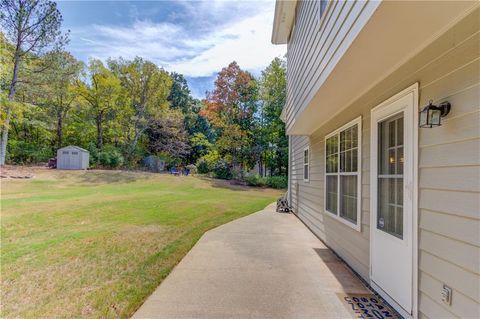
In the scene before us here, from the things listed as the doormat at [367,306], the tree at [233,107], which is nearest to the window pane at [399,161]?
the doormat at [367,306]

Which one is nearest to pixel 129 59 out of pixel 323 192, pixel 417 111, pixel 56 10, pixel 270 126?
pixel 56 10

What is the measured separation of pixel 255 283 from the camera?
329 cm

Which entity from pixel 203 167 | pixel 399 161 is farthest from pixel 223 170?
pixel 399 161

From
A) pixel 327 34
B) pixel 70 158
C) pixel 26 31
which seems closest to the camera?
pixel 327 34

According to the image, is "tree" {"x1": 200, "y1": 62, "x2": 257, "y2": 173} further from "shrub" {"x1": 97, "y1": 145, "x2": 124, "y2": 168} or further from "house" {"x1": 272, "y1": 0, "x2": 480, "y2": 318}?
"house" {"x1": 272, "y1": 0, "x2": 480, "y2": 318}

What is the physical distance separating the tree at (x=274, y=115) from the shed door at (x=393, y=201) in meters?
19.3

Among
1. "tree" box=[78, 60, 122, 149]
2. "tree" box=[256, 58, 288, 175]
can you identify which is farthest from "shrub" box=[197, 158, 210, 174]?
"tree" box=[78, 60, 122, 149]

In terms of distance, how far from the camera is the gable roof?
6.48 metres

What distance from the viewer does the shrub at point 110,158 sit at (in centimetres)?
2064

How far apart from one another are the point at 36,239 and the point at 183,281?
345 centimetres

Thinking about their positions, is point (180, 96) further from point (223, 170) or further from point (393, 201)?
point (393, 201)

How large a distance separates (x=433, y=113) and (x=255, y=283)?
2.58m

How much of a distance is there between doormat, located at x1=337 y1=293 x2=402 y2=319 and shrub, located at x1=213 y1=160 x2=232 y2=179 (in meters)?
19.4

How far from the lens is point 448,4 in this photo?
169 centimetres
